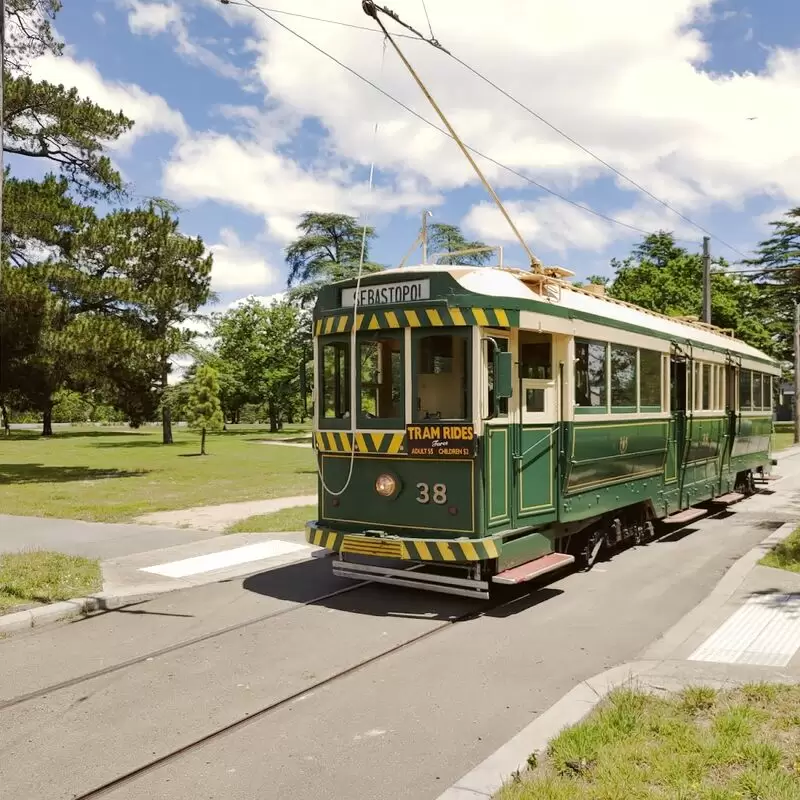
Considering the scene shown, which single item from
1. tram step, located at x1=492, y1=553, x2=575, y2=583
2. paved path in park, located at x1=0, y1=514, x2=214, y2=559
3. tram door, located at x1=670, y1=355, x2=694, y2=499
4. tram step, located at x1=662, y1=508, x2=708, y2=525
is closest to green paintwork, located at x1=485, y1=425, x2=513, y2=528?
tram step, located at x1=492, y1=553, x2=575, y2=583

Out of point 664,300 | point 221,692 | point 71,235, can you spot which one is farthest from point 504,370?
point 664,300

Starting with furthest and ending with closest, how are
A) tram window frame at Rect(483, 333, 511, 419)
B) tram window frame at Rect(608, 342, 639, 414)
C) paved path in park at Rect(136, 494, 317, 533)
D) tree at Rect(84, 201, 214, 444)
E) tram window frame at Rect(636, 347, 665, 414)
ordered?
tree at Rect(84, 201, 214, 444) < paved path in park at Rect(136, 494, 317, 533) < tram window frame at Rect(636, 347, 665, 414) < tram window frame at Rect(608, 342, 639, 414) < tram window frame at Rect(483, 333, 511, 419)

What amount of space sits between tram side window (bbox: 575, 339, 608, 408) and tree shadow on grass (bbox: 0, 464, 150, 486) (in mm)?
18201

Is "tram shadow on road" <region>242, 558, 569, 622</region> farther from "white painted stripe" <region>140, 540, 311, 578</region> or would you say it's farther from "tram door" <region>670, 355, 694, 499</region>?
"tram door" <region>670, 355, 694, 499</region>

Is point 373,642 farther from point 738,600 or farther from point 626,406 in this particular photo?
point 626,406

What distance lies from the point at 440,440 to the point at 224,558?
4.35m

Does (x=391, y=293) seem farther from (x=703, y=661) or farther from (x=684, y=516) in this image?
(x=684, y=516)

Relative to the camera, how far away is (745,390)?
1614 centimetres

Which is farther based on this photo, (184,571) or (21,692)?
(184,571)

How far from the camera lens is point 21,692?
5820 mm

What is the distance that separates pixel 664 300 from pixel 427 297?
4249 centimetres

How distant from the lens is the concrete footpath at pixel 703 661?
4480mm

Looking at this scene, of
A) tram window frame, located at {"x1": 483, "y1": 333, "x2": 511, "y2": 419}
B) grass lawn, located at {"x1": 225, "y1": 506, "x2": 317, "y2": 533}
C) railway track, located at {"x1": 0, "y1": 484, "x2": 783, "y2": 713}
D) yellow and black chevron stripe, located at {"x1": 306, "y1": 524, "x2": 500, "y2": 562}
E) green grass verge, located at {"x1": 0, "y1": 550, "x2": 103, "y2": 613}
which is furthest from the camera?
grass lawn, located at {"x1": 225, "y1": 506, "x2": 317, "y2": 533}

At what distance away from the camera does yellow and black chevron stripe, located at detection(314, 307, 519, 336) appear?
780cm
